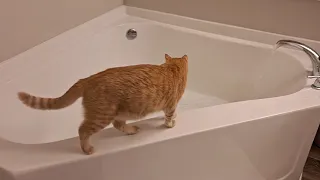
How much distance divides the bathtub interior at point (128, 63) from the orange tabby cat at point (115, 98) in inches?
13.9

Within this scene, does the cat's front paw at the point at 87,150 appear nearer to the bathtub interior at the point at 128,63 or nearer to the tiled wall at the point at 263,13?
the bathtub interior at the point at 128,63

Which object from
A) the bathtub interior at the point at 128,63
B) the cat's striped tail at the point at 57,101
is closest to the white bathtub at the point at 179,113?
the bathtub interior at the point at 128,63

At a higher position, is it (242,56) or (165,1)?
(165,1)

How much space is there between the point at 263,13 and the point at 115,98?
100 cm

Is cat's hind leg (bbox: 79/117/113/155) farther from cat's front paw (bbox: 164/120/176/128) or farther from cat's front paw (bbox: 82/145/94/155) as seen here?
cat's front paw (bbox: 164/120/176/128)

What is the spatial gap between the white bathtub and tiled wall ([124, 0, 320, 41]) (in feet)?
0.15

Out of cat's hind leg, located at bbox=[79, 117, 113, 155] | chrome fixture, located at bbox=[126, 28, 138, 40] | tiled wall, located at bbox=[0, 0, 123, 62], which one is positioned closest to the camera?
cat's hind leg, located at bbox=[79, 117, 113, 155]

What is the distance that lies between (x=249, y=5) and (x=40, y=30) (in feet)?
3.06

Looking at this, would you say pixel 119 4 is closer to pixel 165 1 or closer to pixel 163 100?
pixel 165 1

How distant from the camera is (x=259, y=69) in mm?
1876

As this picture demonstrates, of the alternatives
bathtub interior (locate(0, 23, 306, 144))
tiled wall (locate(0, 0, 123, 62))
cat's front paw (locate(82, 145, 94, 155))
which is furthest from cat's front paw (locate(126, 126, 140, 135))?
tiled wall (locate(0, 0, 123, 62))

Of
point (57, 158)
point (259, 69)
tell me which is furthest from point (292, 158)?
point (57, 158)

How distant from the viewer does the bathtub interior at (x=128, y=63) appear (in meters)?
1.53

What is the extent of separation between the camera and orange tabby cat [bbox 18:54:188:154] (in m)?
1.15
